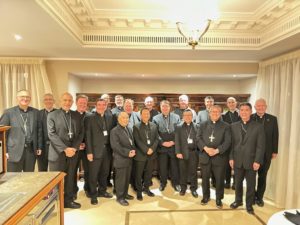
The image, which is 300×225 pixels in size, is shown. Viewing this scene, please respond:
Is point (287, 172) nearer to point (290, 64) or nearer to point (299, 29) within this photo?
point (290, 64)

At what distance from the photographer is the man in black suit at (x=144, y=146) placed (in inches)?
152

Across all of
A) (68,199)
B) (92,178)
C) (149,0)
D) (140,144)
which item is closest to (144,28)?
(149,0)

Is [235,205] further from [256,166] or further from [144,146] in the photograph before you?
[144,146]

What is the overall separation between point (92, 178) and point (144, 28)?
235cm

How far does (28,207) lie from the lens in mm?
1397

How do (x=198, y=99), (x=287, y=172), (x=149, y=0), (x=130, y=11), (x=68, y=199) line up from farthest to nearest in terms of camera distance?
(x=198, y=99), (x=287, y=172), (x=68, y=199), (x=130, y=11), (x=149, y=0)

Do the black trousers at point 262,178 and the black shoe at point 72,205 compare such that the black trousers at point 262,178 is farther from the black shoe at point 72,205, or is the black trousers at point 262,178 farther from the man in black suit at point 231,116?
the black shoe at point 72,205

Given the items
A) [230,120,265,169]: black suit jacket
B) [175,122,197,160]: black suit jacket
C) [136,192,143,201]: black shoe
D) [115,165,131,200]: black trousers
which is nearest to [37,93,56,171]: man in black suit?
[115,165,131,200]: black trousers

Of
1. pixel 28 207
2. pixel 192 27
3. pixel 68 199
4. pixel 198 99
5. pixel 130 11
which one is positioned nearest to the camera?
pixel 28 207

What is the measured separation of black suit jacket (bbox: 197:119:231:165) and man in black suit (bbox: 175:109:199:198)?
327mm

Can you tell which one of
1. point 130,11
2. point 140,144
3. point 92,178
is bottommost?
point 92,178

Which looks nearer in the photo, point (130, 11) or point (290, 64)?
point (130, 11)

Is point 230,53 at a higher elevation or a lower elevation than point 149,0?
lower

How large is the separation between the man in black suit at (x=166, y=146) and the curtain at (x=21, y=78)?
85.2 inches
